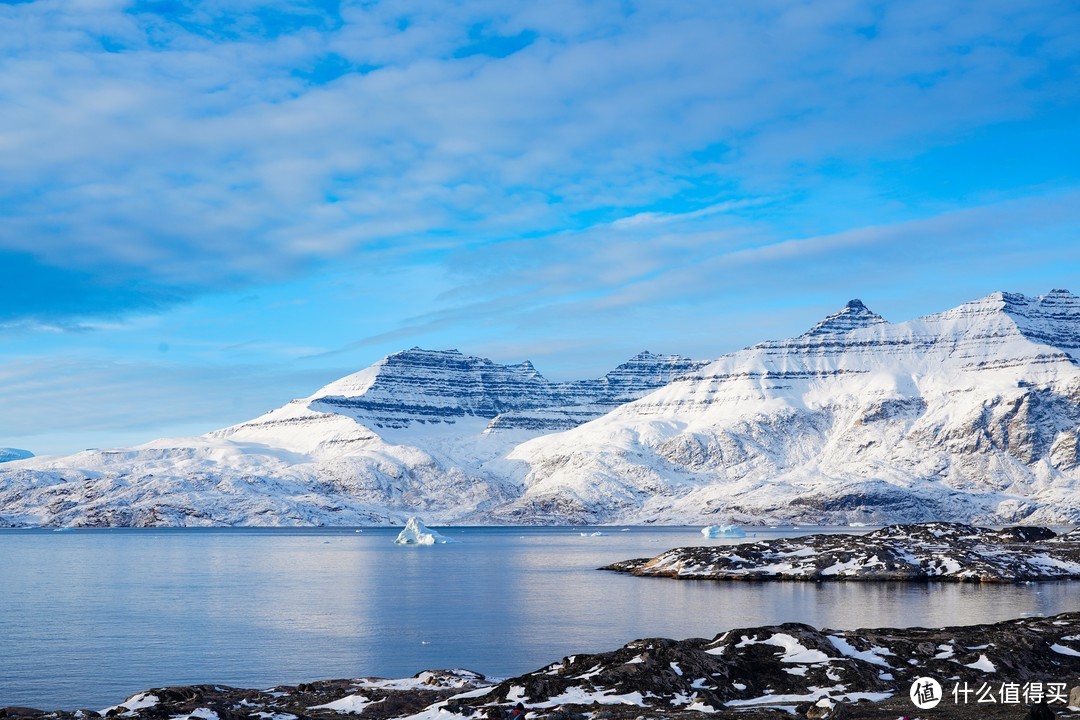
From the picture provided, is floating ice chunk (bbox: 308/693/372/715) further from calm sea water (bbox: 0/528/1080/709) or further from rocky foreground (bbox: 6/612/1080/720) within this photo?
calm sea water (bbox: 0/528/1080/709)

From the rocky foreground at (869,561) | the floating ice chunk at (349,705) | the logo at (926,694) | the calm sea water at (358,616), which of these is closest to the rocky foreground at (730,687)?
the floating ice chunk at (349,705)

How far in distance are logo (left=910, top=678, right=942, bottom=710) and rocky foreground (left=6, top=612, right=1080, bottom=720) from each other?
0.25 metres

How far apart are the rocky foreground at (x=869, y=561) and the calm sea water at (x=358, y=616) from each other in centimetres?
771

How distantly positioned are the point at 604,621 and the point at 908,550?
7225 cm

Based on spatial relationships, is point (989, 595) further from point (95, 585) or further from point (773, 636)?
point (95, 585)

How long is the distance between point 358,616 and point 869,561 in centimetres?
7211

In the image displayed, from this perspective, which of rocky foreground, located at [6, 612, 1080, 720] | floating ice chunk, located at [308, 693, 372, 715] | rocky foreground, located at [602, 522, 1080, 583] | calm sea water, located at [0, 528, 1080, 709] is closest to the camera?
rocky foreground, located at [6, 612, 1080, 720]

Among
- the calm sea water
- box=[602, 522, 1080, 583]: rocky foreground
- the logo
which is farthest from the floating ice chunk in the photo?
box=[602, 522, 1080, 583]: rocky foreground

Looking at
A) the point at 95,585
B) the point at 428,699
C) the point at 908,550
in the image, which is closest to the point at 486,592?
the point at 95,585

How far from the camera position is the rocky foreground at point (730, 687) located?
36.6m

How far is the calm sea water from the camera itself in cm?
6381

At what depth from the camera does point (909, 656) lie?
4553cm

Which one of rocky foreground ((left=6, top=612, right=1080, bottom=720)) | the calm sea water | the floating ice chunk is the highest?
rocky foreground ((left=6, top=612, right=1080, bottom=720))

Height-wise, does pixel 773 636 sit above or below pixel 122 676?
above
